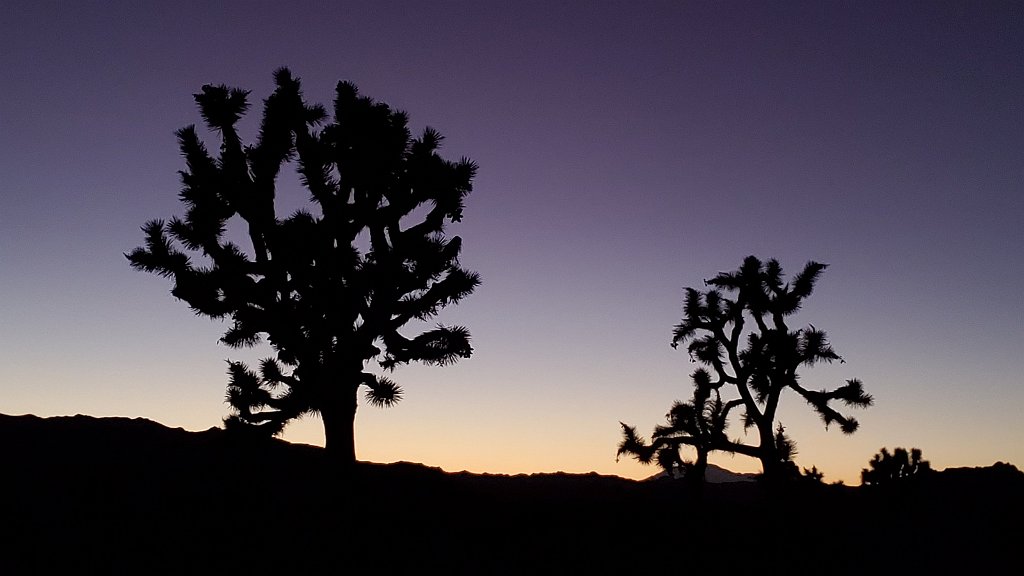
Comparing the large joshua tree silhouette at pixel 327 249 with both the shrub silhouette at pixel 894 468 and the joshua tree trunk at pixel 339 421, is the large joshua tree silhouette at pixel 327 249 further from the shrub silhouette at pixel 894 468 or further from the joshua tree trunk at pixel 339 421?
the shrub silhouette at pixel 894 468

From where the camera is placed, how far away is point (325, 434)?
10961 mm

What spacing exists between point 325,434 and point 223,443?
6.14ft

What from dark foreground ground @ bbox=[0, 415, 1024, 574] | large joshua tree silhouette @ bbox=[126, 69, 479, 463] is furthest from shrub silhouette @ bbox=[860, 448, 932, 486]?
large joshua tree silhouette @ bbox=[126, 69, 479, 463]

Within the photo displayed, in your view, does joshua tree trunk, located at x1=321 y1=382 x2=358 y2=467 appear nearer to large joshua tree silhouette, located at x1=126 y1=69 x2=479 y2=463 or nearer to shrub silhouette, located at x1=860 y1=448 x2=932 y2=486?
large joshua tree silhouette, located at x1=126 y1=69 x2=479 y2=463

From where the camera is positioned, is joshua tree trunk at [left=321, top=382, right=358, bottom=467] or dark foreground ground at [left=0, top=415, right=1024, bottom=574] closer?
dark foreground ground at [left=0, top=415, right=1024, bottom=574]

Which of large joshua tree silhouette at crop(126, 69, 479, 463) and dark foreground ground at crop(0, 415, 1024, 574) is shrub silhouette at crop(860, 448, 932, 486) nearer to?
dark foreground ground at crop(0, 415, 1024, 574)

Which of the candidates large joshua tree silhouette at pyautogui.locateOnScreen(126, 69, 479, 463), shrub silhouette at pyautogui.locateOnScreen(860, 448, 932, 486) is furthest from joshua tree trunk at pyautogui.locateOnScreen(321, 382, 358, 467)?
shrub silhouette at pyautogui.locateOnScreen(860, 448, 932, 486)

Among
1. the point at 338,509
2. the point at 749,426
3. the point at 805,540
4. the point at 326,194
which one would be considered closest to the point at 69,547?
the point at 338,509

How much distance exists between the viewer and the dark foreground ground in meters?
7.56

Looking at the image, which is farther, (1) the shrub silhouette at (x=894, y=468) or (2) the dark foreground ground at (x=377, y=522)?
(1) the shrub silhouette at (x=894, y=468)

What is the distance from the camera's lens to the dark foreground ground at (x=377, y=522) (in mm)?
7559

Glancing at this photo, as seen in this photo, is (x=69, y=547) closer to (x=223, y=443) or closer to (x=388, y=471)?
(x=223, y=443)

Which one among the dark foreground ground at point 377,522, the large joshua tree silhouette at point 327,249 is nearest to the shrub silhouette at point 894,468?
the dark foreground ground at point 377,522

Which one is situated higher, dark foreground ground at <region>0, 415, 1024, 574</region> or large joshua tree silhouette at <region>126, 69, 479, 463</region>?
large joshua tree silhouette at <region>126, 69, 479, 463</region>
